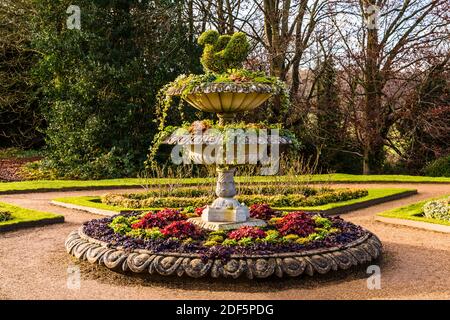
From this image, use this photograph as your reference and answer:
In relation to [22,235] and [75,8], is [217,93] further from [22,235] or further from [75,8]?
[75,8]

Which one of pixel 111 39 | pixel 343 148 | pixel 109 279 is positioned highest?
pixel 111 39

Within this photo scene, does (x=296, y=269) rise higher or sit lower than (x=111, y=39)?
lower

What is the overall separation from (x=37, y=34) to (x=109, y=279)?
14.8 m

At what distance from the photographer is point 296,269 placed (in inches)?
233

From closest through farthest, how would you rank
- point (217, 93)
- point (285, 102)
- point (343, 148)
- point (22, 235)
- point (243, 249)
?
1. point (243, 249)
2. point (217, 93)
3. point (285, 102)
4. point (22, 235)
5. point (343, 148)

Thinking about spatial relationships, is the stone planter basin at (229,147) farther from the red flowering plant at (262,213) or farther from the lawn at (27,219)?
the lawn at (27,219)

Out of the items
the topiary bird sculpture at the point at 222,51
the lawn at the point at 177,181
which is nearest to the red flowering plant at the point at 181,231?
the topiary bird sculpture at the point at 222,51

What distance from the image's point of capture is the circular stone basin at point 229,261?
5.86 m

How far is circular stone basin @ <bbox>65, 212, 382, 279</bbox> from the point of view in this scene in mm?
5855

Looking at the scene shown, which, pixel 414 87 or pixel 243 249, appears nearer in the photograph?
pixel 243 249

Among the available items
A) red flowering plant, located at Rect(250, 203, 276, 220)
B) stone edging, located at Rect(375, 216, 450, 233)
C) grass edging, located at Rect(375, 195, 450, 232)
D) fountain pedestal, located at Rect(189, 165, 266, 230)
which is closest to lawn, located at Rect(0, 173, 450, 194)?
grass edging, located at Rect(375, 195, 450, 232)
